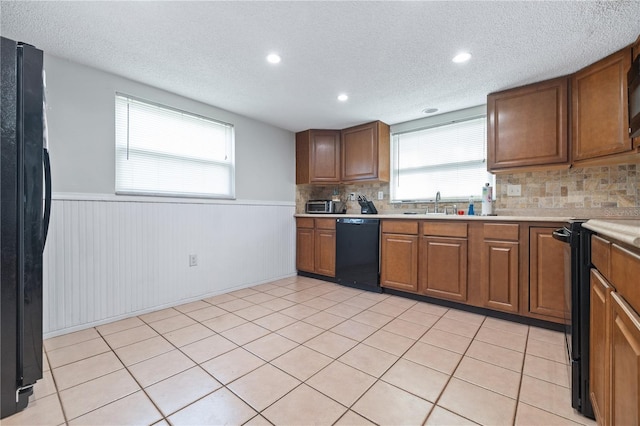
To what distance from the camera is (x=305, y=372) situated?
1.60 m

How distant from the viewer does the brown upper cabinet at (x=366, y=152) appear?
3633 mm

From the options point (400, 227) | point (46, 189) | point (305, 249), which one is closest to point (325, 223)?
point (305, 249)

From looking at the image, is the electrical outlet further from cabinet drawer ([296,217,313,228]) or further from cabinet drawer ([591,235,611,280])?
cabinet drawer ([296,217,313,228])

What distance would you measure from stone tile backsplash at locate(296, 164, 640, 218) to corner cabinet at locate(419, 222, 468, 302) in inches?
26.5

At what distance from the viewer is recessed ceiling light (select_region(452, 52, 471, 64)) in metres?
2.09

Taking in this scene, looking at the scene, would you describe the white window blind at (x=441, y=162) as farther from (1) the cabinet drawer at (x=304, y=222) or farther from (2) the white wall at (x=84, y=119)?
(2) the white wall at (x=84, y=119)

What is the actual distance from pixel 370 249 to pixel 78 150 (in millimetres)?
2913

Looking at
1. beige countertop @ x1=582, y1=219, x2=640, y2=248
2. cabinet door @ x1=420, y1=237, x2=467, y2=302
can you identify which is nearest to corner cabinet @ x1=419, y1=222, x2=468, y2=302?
cabinet door @ x1=420, y1=237, x2=467, y2=302

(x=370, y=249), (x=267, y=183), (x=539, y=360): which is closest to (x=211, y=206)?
(x=267, y=183)

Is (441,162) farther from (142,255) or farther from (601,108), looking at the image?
(142,255)

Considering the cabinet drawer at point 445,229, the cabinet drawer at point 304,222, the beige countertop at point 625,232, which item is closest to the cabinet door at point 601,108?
the cabinet drawer at point 445,229

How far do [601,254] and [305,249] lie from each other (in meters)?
3.26

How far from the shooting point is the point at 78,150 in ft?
7.40

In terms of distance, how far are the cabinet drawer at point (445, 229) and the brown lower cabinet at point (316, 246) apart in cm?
123
